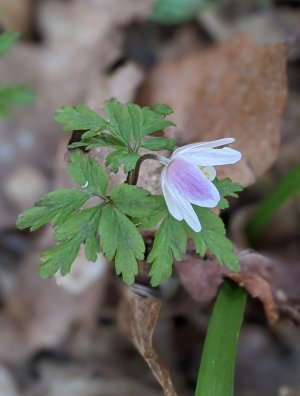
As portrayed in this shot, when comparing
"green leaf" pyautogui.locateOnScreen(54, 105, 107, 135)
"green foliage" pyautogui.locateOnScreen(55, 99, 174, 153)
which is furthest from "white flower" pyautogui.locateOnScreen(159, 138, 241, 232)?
"green leaf" pyautogui.locateOnScreen(54, 105, 107, 135)

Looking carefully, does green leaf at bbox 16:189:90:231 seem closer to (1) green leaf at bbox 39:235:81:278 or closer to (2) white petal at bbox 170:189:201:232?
(1) green leaf at bbox 39:235:81:278

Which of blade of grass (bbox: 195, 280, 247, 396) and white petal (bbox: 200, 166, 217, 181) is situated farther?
blade of grass (bbox: 195, 280, 247, 396)

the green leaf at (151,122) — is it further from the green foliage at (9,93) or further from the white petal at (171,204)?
the green foliage at (9,93)

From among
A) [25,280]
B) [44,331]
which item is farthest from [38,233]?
[44,331]

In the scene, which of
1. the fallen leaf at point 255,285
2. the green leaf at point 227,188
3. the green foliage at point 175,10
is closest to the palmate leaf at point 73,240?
the green leaf at point 227,188

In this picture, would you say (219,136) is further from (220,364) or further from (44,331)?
(44,331)

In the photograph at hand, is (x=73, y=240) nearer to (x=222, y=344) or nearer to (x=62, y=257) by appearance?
(x=62, y=257)

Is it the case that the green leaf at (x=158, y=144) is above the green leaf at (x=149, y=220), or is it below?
above
